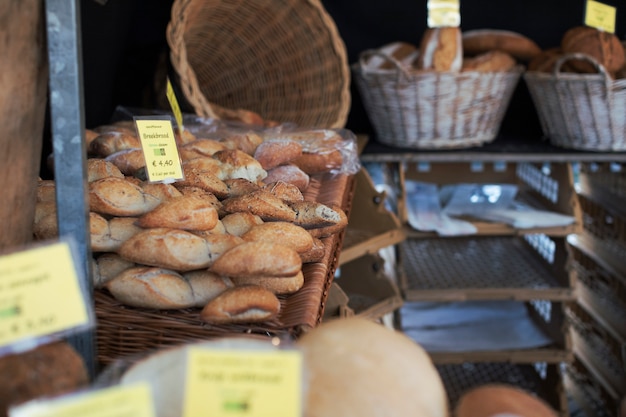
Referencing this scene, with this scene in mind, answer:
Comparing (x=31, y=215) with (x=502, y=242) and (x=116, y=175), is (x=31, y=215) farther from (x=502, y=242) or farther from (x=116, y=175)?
(x=502, y=242)

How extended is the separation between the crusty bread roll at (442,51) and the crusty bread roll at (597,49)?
419 mm

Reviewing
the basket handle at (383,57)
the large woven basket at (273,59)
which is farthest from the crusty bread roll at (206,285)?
the basket handle at (383,57)

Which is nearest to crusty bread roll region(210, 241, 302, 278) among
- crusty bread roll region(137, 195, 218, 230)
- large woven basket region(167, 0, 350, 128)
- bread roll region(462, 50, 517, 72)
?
crusty bread roll region(137, 195, 218, 230)

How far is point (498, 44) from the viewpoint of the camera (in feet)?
9.02

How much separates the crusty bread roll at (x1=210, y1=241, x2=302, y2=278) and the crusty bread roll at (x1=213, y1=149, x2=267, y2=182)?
0.46 meters

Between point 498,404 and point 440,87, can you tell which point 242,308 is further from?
point 440,87

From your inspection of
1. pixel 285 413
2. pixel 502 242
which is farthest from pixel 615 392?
pixel 285 413

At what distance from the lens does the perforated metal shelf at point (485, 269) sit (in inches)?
103

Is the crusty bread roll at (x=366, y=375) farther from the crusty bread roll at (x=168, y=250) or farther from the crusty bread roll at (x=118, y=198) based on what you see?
the crusty bread roll at (x=118, y=198)

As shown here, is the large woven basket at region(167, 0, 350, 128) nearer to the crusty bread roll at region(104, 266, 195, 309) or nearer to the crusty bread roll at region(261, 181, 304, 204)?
the crusty bread roll at region(261, 181, 304, 204)

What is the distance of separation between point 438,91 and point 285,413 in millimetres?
2030

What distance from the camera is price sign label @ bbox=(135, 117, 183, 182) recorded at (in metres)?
1.28

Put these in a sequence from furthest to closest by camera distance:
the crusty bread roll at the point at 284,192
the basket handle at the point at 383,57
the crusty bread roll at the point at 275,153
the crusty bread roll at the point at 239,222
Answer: the basket handle at the point at 383,57 → the crusty bread roll at the point at 275,153 → the crusty bread roll at the point at 284,192 → the crusty bread roll at the point at 239,222

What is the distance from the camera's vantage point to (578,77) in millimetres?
2447
